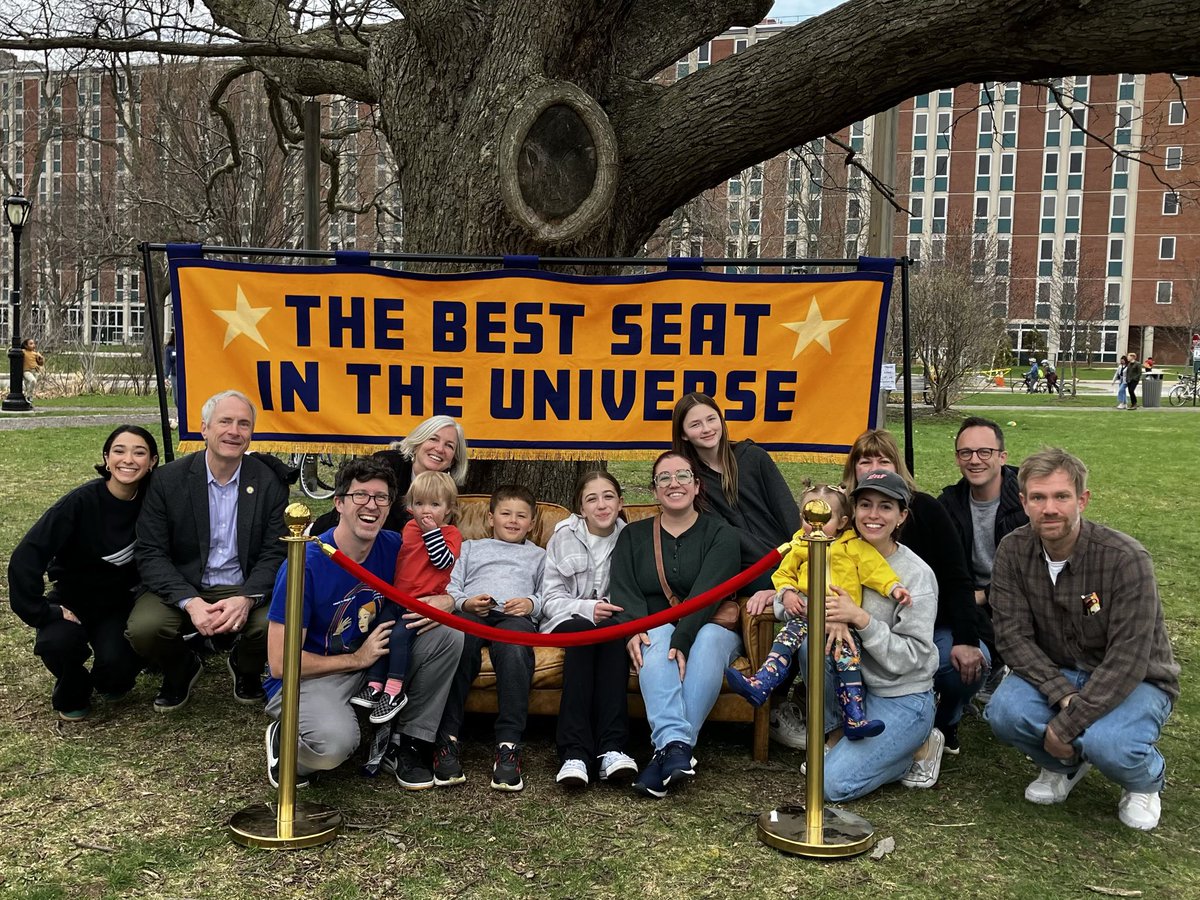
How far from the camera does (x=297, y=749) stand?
406 cm

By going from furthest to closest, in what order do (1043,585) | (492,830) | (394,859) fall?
(1043,585), (492,830), (394,859)

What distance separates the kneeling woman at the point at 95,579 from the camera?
491cm

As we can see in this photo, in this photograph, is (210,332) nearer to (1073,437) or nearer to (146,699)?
(146,699)

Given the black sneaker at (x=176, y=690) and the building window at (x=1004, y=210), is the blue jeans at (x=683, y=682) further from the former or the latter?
the building window at (x=1004, y=210)

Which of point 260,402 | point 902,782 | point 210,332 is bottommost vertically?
point 902,782

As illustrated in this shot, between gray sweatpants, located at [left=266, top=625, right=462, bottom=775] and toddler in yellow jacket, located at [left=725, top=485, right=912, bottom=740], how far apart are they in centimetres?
117

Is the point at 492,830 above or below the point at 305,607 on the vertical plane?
below

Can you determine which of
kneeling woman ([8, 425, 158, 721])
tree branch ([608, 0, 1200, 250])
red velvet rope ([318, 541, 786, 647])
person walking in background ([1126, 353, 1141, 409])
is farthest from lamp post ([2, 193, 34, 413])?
person walking in background ([1126, 353, 1141, 409])

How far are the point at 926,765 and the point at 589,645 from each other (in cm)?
146

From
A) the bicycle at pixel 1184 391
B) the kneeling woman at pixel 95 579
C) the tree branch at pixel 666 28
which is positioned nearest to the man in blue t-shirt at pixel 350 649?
the kneeling woman at pixel 95 579

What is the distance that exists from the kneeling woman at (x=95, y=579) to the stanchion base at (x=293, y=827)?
54.9 inches

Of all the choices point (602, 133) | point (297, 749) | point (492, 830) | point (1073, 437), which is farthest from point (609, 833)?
point (1073, 437)

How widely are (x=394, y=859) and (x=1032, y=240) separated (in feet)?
256

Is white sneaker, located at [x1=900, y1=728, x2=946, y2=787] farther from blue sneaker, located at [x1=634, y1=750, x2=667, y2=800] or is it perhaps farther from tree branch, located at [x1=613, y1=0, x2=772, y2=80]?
tree branch, located at [x1=613, y1=0, x2=772, y2=80]
